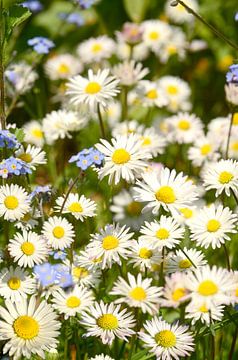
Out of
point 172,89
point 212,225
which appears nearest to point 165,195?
point 212,225

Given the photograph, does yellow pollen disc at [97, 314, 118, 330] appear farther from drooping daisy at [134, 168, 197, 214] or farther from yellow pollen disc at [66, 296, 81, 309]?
drooping daisy at [134, 168, 197, 214]

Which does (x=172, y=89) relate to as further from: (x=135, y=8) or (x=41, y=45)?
(x=41, y=45)

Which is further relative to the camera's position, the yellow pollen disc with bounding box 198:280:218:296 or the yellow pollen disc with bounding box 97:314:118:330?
the yellow pollen disc with bounding box 97:314:118:330

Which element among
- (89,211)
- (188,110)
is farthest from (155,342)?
(188,110)

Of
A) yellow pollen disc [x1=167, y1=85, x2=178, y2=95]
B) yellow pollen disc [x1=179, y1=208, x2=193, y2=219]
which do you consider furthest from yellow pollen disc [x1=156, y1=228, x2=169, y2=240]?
yellow pollen disc [x1=167, y1=85, x2=178, y2=95]

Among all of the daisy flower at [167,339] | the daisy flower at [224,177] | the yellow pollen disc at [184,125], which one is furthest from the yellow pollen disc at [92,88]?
the daisy flower at [167,339]

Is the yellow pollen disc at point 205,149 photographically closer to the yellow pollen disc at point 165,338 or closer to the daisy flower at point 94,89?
the daisy flower at point 94,89
